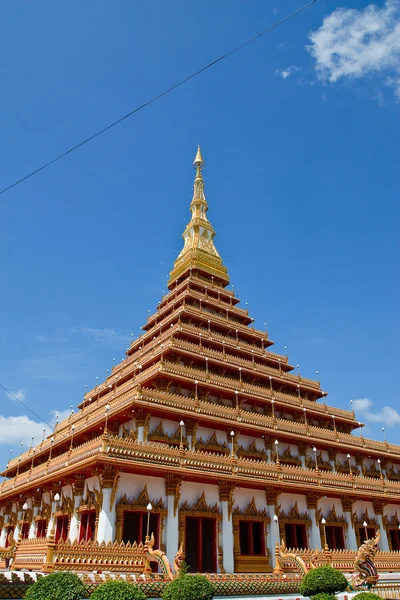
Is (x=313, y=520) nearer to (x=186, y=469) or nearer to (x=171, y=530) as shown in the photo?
(x=171, y=530)

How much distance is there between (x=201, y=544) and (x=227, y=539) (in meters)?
1.55

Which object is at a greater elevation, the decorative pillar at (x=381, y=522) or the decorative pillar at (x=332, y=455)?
the decorative pillar at (x=332, y=455)

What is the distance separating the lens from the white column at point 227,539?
85.9ft

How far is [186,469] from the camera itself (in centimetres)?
2541

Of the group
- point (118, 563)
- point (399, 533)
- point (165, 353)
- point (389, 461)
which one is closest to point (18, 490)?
point (165, 353)

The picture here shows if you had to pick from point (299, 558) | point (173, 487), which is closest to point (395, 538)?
point (299, 558)

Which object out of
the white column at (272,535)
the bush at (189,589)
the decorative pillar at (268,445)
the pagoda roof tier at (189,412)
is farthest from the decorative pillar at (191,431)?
the bush at (189,589)

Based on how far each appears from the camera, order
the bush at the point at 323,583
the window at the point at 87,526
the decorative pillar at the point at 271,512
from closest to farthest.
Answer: the bush at the point at 323,583
the window at the point at 87,526
the decorative pillar at the point at 271,512

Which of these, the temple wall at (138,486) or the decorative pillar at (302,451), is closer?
the temple wall at (138,486)

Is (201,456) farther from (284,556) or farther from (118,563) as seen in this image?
(118,563)

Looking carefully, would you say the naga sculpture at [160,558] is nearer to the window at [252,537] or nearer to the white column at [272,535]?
the window at [252,537]

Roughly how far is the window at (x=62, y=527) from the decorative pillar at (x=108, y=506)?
275 inches

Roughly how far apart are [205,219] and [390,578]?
3952 centimetres

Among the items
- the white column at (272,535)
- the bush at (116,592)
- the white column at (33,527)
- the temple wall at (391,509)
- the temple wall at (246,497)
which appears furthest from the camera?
the temple wall at (391,509)
